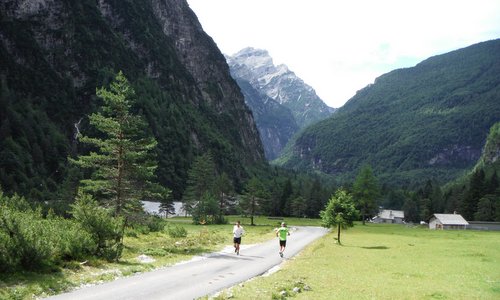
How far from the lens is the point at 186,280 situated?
21.2 metres

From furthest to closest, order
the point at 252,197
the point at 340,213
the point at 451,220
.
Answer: the point at 451,220 < the point at 252,197 < the point at 340,213

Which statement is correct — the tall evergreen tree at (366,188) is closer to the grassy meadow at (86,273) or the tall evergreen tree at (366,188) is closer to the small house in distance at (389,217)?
the small house in distance at (389,217)

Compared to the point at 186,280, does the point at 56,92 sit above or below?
above

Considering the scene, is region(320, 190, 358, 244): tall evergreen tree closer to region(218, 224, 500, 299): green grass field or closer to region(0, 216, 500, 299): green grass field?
region(218, 224, 500, 299): green grass field

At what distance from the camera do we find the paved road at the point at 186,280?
17.5m

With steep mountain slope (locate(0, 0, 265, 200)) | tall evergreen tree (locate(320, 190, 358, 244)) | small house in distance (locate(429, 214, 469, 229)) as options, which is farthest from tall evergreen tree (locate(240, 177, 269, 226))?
small house in distance (locate(429, 214, 469, 229))

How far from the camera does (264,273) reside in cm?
2541

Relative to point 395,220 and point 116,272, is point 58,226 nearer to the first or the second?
point 116,272

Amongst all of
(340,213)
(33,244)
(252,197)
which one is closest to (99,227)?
(33,244)

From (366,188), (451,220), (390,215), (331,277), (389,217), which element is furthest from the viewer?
(390,215)

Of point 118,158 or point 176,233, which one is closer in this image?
point 118,158

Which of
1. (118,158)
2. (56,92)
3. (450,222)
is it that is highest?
(56,92)

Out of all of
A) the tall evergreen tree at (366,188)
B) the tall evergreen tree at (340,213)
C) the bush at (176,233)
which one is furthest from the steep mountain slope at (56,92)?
the tall evergreen tree at (340,213)

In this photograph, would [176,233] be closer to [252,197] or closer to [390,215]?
[252,197]
